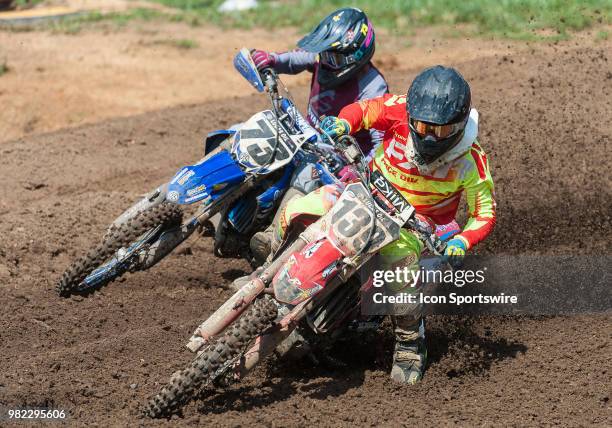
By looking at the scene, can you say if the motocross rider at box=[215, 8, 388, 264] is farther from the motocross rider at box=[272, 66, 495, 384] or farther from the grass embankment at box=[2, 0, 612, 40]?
the grass embankment at box=[2, 0, 612, 40]

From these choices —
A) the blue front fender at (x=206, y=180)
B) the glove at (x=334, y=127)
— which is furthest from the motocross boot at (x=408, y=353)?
the blue front fender at (x=206, y=180)

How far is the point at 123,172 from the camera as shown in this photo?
33.7ft

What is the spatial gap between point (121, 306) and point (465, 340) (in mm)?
2682

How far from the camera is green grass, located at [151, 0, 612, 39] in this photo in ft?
49.0

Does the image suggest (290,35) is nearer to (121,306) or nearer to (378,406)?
(121,306)

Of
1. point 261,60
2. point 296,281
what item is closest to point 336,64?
point 261,60

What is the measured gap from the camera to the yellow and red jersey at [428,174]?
20.0 ft

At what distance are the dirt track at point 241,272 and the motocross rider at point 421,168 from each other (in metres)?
0.51

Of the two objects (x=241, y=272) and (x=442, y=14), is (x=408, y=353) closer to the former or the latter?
(x=241, y=272)

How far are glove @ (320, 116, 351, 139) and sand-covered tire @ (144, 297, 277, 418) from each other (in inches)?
51.7

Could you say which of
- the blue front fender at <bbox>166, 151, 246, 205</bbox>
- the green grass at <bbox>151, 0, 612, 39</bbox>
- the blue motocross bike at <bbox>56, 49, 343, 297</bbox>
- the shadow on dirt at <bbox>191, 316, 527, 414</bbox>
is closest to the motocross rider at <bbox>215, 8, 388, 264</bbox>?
the blue motocross bike at <bbox>56, 49, 343, 297</bbox>

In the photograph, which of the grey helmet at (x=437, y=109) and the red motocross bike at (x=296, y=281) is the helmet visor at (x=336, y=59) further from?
the red motocross bike at (x=296, y=281)

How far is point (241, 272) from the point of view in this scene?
799cm

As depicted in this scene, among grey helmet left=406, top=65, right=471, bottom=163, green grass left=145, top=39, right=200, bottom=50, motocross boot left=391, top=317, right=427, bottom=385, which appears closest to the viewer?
grey helmet left=406, top=65, right=471, bottom=163
